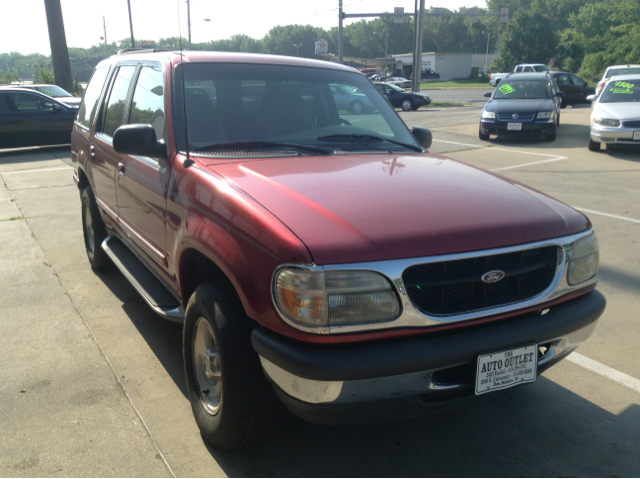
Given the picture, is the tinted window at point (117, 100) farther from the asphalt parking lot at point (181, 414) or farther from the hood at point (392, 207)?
the hood at point (392, 207)

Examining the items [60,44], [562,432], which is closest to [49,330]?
[562,432]

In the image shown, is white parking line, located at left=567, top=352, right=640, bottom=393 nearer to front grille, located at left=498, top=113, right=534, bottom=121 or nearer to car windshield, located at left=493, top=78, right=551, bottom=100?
front grille, located at left=498, top=113, right=534, bottom=121

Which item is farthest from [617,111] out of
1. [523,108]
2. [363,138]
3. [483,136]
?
[363,138]

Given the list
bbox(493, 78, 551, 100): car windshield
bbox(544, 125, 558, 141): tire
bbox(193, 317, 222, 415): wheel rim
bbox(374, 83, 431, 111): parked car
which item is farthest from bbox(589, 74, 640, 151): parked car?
bbox(374, 83, 431, 111): parked car

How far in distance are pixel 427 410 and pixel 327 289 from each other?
65cm

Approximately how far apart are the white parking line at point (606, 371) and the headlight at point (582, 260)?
106cm

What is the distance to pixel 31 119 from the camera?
14039 millimetres

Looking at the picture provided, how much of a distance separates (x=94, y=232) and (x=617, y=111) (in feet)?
34.9

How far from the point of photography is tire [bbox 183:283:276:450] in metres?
2.44

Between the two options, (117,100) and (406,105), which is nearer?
(117,100)

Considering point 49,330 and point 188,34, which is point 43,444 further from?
point 188,34

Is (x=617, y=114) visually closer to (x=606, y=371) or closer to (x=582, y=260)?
(x=606, y=371)

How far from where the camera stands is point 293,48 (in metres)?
89.4

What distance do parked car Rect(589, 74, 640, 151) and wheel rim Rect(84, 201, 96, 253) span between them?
10189mm
